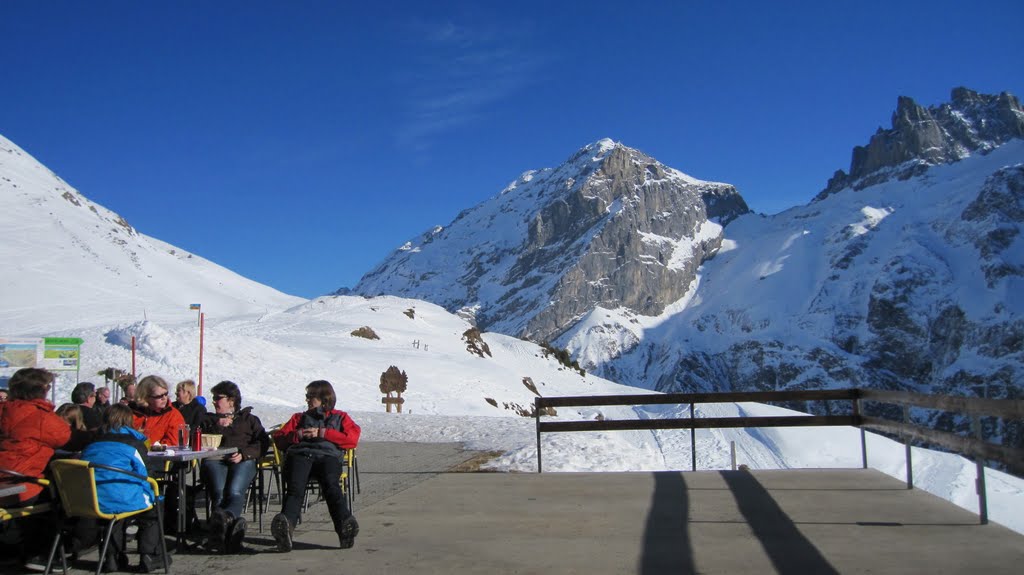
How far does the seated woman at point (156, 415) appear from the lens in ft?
26.0

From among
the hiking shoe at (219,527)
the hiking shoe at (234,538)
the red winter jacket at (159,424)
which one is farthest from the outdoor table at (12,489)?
the red winter jacket at (159,424)

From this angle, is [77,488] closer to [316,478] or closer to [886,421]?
[316,478]

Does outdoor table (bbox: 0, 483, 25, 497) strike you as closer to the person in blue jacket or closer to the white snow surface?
the person in blue jacket

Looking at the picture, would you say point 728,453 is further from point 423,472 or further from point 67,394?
point 67,394

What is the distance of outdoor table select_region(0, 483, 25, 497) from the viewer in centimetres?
580

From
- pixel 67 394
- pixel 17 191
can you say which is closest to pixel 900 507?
pixel 67 394

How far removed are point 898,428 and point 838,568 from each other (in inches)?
171

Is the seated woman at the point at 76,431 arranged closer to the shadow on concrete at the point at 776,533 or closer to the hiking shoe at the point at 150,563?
the hiking shoe at the point at 150,563

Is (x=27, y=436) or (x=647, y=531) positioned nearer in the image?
(x=27, y=436)

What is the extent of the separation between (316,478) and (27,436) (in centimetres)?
226

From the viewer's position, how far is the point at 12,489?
5891 mm

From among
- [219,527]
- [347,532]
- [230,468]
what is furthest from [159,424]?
[347,532]

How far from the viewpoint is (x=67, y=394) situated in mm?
29328

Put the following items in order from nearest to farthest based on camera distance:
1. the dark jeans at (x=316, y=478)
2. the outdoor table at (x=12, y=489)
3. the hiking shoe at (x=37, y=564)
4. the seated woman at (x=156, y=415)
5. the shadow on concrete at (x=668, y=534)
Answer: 1. the outdoor table at (x=12, y=489)
2. the shadow on concrete at (x=668, y=534)
3. the hiking shoe at (x=37, y=564)
4. the dark jeans at (x=316, y=478)
5. the seated woman at (x=156, y=415)
